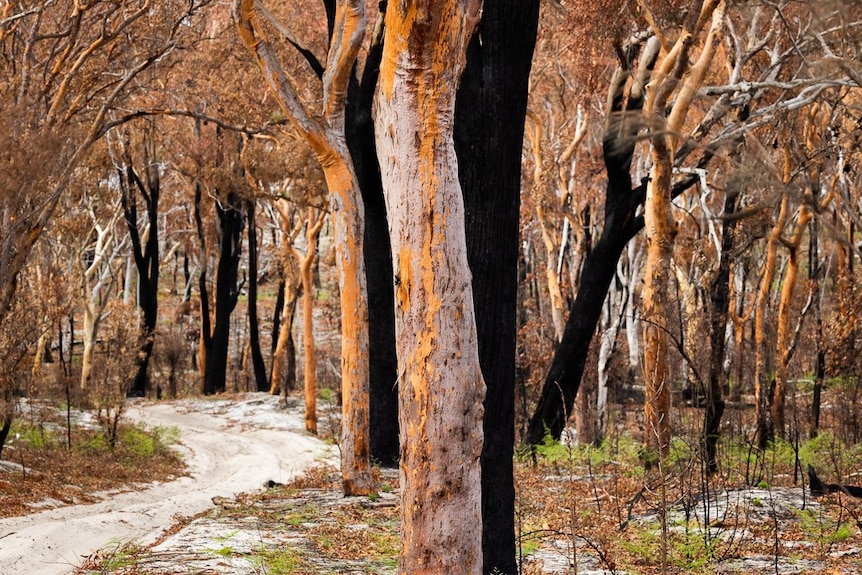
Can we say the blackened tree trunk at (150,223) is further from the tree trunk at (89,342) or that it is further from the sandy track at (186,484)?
the sandy track at (186,484)

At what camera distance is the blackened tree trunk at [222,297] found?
28.3 m

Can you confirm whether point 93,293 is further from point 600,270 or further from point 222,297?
point 600,270

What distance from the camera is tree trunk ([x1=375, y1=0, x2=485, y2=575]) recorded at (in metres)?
4.45

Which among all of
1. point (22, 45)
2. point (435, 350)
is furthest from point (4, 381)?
point (435, 350)

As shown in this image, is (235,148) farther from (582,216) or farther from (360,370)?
(360,370)

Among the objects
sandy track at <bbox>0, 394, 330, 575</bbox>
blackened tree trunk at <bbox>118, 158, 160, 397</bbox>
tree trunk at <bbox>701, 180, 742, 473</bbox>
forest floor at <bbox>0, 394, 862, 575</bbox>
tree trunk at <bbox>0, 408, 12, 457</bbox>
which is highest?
blackened tree trunk at <bbox>118, 158, 160, 397</bbox>

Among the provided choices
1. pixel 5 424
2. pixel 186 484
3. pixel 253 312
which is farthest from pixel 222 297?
pixel 5 424

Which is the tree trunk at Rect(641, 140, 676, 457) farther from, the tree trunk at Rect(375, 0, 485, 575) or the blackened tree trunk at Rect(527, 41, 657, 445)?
the tree trunk at Rect(375, 0, 485, 575)

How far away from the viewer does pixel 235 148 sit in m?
26.7

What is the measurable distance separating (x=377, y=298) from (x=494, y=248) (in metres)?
6.23

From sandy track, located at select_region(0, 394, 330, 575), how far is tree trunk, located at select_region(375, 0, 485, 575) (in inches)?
141

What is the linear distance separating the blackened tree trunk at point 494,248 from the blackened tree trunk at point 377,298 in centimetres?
579

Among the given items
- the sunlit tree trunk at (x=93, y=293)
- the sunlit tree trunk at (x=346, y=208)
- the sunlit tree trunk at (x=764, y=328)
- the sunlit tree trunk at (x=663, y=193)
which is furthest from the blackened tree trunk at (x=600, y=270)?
the sunlit tree trunk at (x=93, y=293)

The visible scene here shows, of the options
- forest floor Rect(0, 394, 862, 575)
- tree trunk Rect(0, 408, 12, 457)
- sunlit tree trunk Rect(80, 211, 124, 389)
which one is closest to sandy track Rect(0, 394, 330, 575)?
forest floor Rect(0, 394, 862, 575)
